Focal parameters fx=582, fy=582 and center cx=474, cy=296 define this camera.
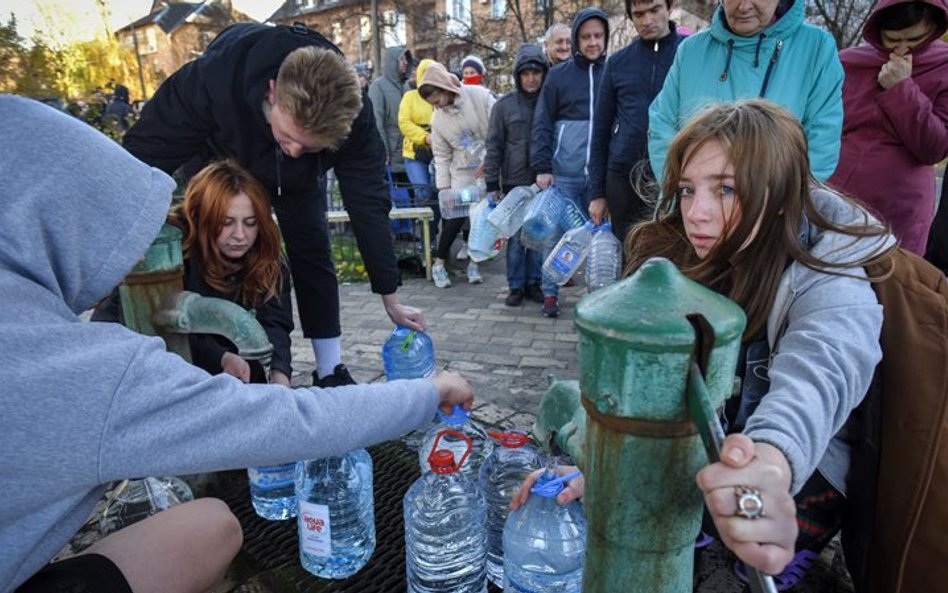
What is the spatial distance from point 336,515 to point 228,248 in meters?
1.38

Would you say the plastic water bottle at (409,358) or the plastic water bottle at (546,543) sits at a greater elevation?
the plastic water bottle at (546,543)

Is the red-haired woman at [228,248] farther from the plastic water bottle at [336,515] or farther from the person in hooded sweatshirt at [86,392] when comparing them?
the person in hooded sweatshirt at [86,392]

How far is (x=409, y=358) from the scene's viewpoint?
12.2 feet

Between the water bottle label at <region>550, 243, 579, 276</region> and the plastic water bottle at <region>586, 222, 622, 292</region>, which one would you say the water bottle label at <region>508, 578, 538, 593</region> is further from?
the water bottle label at <region>550, 243, 579, 276</region>

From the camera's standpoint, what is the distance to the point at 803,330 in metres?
1.30

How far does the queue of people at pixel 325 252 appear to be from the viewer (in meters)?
1.09

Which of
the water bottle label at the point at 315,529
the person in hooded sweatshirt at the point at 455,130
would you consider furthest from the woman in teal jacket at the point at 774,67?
the person in hooded sweatshirt at the point at 455,130

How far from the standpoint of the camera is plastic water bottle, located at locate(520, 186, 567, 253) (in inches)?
191

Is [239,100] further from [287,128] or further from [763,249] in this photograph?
[763,249]

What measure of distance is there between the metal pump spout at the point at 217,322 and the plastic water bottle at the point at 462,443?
71 centimetres

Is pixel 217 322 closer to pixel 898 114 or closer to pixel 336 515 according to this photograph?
pixel 336 515

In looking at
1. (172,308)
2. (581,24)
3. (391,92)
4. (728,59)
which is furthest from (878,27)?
(391,92)

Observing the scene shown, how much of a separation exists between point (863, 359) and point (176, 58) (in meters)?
51.1

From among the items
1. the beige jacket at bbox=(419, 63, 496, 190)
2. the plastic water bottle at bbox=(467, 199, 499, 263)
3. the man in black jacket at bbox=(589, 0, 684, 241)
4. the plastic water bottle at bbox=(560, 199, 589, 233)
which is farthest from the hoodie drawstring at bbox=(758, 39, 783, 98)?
the beige jacket at bbox=(419, 63, 496, 190)
